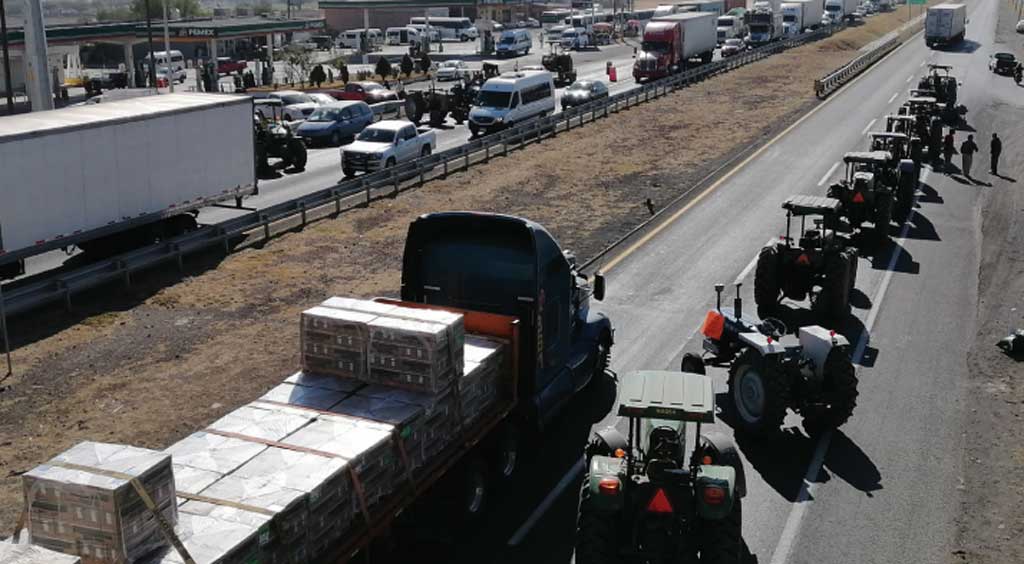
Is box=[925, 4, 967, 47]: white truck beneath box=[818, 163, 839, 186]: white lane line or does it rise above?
above

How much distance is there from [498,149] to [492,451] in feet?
91.4

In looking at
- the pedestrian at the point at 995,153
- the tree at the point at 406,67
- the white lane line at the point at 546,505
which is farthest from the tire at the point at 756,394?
the tree at the point at 406,67

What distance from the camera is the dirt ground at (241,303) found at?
16312 millimetres

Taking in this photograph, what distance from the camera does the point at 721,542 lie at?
1020cm

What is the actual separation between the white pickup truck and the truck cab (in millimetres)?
22139

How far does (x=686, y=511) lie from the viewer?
10.1 m

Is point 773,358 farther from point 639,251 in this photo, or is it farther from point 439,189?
point 439,189

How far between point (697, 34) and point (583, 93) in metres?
21.4

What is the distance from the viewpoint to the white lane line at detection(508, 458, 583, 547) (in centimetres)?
1257

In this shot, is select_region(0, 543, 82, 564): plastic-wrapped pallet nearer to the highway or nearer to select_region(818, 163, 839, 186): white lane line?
the highway

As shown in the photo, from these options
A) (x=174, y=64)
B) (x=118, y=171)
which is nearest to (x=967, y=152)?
(x=118, y=171)

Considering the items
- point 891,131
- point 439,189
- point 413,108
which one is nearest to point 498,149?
point 439,189

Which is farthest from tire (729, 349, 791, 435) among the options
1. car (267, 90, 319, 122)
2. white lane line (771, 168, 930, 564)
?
car (267, 90, 319, 122)

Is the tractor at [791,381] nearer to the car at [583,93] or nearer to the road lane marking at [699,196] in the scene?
the road lane marking at [699,196]
